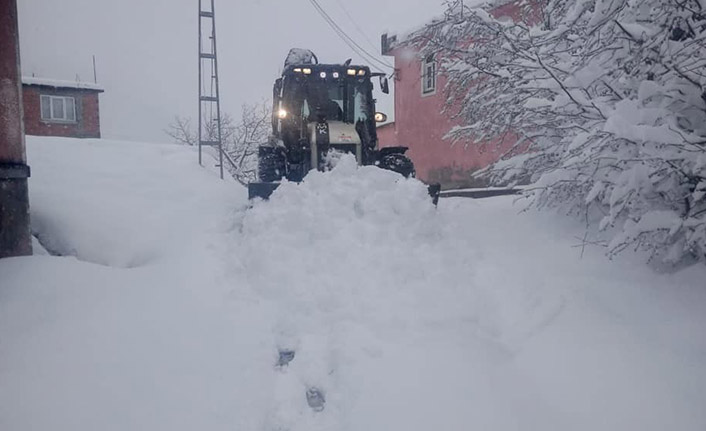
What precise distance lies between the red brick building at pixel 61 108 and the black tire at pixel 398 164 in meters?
17.9

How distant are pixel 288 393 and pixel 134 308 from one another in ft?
5.72

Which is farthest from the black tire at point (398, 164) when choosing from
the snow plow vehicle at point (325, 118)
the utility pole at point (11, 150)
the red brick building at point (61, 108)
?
the red brick building at point (61, 108)

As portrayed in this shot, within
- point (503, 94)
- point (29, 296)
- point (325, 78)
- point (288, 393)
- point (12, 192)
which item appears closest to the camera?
point (288, 393)

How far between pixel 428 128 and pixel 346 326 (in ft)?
39.4

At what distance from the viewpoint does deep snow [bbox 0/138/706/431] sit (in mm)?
3113

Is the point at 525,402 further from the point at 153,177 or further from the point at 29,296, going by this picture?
the point at 153,177

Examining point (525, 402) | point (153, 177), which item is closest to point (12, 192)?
point (153, 177)

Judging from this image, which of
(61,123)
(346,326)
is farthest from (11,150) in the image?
(61,123)

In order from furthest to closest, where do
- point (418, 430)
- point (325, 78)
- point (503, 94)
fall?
1. point (325, 78)
2. point (503, 94)
3. point (418, 430)

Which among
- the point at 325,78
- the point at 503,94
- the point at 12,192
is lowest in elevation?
the point at 12,192

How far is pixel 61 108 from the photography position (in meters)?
22.0

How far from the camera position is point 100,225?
246 inches

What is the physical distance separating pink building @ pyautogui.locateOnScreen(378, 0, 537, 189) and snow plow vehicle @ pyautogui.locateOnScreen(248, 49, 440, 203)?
13.4 feet

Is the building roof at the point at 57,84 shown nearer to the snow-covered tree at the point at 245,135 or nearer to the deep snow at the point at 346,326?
the snow-covered tree at the point at 245,135
